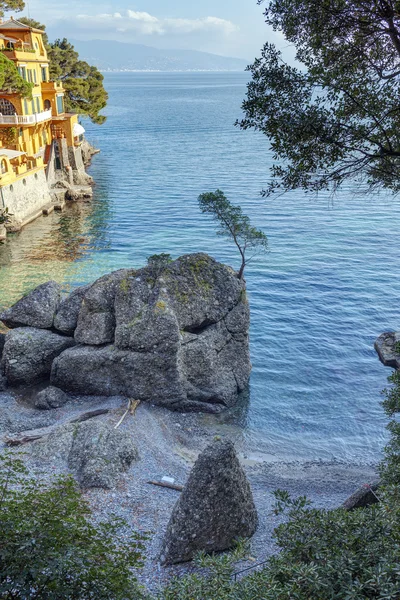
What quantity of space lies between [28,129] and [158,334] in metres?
44.8

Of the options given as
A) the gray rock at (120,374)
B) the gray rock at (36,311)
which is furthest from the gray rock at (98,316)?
the gray rock at (36,311)

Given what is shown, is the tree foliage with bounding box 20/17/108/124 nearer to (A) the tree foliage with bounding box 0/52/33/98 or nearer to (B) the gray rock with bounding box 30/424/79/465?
(A) the tree foliage with bounding box 0/52/33/98

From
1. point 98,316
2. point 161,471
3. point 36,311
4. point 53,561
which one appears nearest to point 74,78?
point 36,311

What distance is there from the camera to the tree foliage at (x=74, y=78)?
7362cm

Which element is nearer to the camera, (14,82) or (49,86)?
(14,82)

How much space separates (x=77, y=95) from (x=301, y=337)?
58.7 m

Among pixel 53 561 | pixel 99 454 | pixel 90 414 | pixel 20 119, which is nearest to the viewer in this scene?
pixel 53 561

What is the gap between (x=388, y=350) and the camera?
738 inches

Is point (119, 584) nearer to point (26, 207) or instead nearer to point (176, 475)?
point (176, 475)

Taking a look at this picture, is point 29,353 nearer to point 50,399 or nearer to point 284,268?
point 50,399

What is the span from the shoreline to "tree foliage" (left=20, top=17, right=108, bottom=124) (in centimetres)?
6118

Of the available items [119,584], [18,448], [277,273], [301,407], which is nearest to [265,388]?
[301,407]

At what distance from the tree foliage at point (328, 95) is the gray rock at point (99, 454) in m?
11.3

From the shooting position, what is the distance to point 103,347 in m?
25.4
